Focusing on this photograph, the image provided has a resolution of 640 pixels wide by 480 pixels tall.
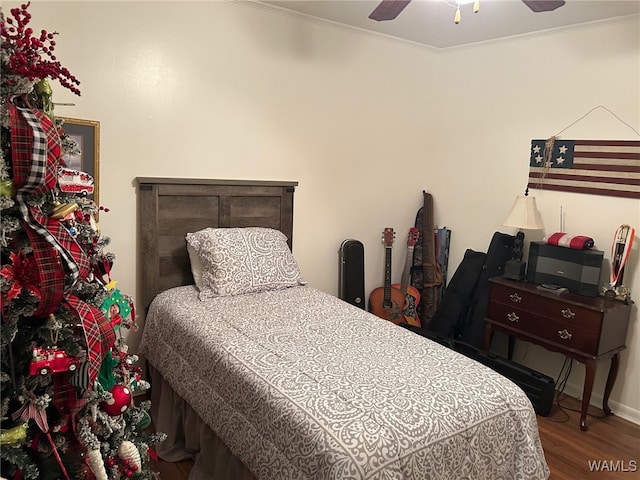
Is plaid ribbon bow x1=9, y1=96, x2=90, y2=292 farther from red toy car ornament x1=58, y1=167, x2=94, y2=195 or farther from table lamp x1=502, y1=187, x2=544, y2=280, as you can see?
table lamp x1=502, y1=187, x2=544, y2=280

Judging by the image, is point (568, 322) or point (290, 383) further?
point (568, 322)

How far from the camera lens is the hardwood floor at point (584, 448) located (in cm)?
236

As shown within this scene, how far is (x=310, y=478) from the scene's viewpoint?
4.70 feet

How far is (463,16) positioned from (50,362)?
3085mm

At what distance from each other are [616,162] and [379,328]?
6.37 feet

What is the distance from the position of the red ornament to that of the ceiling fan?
1869 mm

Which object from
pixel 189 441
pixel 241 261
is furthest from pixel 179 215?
pixel 189 441

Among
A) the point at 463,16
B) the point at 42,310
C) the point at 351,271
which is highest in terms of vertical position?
the point at 463,16

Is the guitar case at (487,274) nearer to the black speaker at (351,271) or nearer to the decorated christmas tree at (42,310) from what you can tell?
the black speaker at (351,271)

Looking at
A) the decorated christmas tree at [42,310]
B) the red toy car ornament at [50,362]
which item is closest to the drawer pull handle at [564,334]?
the decorated christmas tree at [42,310]

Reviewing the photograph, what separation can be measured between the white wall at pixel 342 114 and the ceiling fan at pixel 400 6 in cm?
110

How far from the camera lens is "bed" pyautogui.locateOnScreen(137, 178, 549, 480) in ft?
4.87

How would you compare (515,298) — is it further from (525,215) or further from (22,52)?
(22,52)

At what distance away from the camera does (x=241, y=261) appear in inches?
107
